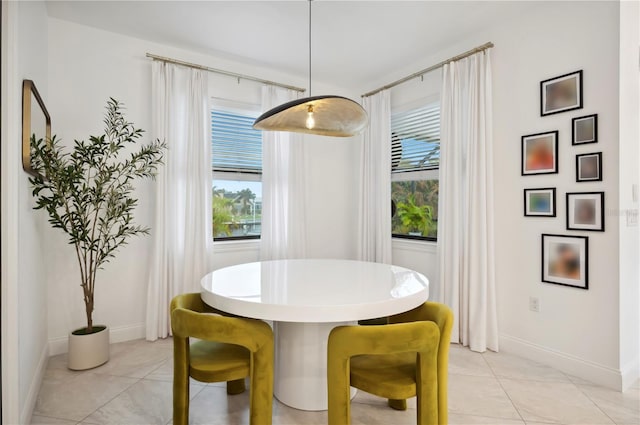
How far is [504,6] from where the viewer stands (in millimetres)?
2689

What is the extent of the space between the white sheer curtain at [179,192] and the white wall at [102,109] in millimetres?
144

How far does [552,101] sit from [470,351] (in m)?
2.12

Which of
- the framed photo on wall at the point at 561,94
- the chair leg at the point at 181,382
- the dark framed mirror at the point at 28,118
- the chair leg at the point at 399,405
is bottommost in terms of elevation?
the chair leg at the point at 399,405

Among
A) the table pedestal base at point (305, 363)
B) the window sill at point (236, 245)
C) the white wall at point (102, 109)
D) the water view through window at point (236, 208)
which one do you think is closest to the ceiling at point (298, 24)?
the white wall at point (102, 109)

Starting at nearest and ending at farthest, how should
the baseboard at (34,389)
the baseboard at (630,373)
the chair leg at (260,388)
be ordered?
the chair leg at (260,388), the baseboard at (34,389), the baseboard at (630,373)

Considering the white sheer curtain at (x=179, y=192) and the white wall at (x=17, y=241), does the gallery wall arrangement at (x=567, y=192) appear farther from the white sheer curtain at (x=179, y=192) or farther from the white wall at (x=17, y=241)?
the white wall at (x=17, y=241)

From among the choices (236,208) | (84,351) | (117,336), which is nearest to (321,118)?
(236,208)

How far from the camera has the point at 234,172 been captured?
383cm

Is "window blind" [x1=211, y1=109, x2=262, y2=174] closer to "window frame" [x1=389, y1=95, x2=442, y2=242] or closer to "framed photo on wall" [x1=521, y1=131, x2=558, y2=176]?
"window frame" [x1=389, y1=95, x2=442, y2=242]

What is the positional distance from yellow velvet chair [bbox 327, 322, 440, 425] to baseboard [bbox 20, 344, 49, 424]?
5.64 ft

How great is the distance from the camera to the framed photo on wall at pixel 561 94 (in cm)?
245


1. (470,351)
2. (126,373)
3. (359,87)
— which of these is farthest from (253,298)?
(359,87)

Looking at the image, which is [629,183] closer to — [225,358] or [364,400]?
[364,400]

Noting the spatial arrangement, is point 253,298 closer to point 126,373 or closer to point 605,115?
point 126,373
